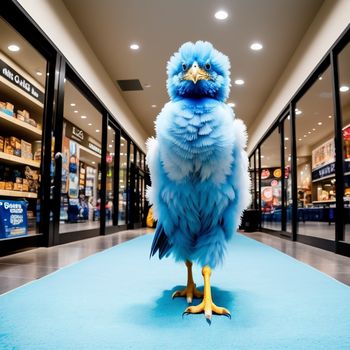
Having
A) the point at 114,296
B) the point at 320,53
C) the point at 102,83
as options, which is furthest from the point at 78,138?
the point at 114,296

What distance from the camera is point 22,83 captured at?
439 centimetres

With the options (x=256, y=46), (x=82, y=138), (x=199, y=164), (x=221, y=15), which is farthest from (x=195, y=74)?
(x=82, y=138)

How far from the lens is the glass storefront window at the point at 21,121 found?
3979 mm

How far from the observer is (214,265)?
4.75ft

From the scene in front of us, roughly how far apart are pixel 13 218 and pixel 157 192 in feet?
8.12

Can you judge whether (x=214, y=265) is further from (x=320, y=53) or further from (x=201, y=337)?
(x=320, y=53)

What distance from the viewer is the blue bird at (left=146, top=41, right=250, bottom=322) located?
55.0 inches

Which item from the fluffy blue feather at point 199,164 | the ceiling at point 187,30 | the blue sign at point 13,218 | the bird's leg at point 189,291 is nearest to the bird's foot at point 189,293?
the bird's leg at point 189,291

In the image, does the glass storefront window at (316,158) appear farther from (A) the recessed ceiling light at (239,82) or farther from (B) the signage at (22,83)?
(B) the signage at (22,83)

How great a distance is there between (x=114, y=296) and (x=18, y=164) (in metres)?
3.23

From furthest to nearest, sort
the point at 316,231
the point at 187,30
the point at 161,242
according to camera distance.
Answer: the point at 316,231 → the point at 187,30 → the point at 161,242

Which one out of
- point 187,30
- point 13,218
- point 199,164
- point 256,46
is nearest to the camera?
point 199,164

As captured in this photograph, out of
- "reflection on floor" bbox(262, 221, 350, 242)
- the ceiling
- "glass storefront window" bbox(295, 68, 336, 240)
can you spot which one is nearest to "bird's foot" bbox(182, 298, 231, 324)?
"reflection on floor" bbox(262, 221, 350, 242)

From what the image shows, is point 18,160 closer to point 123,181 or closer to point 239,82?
point 123,181
